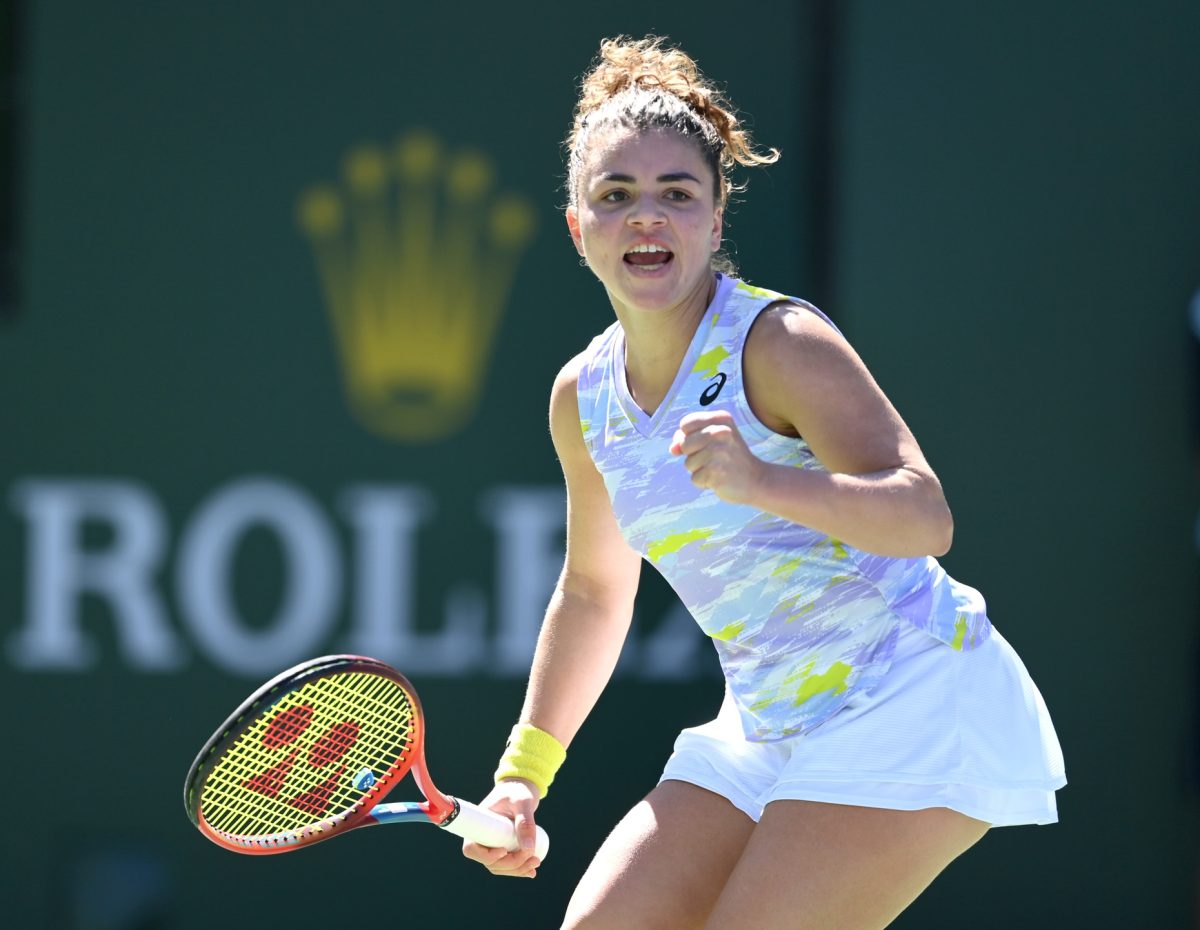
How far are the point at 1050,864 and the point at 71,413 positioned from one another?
8.65 ft

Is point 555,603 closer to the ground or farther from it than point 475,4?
closer to the ground

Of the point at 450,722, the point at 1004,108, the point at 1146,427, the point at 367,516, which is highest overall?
the point at 1004,108

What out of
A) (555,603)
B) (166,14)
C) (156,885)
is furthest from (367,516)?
(555,603)

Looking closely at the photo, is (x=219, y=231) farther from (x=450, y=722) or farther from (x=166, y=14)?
(x=450, y=722)

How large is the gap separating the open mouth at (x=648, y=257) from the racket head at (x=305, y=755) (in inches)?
25.1

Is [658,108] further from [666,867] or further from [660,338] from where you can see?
[666,867]

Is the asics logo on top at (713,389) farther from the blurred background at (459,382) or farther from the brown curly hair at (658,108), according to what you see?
the blurred background at (459,382)

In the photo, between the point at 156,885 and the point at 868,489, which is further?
the point at 156,885

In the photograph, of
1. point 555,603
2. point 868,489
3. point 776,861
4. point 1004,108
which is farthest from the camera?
point 1004,108

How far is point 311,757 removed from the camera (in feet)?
8.49

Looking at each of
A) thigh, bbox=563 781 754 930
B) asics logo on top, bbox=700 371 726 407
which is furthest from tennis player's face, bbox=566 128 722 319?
thigh, bbox=563 781 754 930

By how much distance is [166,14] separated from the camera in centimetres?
457

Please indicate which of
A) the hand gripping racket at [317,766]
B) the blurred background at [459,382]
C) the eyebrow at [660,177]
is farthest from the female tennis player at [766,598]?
the blurred background at [459,382]

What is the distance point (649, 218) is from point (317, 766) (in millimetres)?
904
